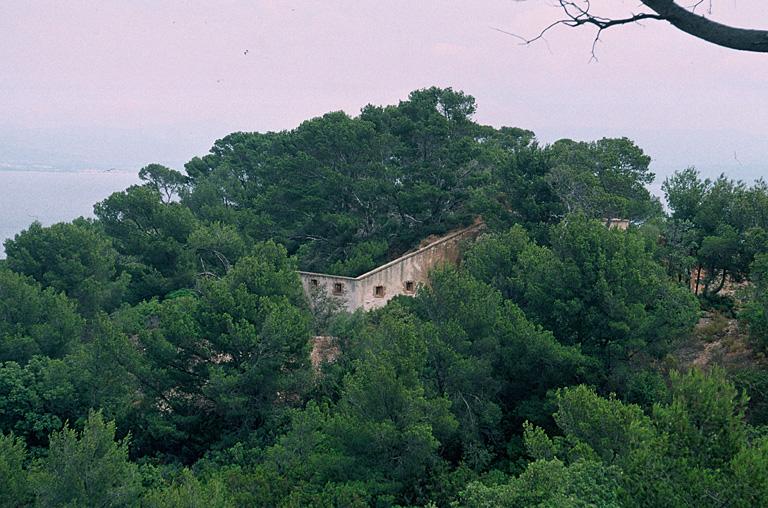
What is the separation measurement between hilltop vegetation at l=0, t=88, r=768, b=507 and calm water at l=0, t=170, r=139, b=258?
8989mm

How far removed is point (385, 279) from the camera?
24875mm

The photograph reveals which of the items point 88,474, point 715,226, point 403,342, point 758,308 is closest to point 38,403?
point 88,474

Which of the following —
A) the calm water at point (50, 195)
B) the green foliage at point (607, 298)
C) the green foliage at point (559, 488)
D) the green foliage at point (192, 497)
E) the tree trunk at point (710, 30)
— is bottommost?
the green foliage at point (192, 497)

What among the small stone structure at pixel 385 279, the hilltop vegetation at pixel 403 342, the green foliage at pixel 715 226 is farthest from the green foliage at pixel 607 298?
the small stone structure at pixel 385 279

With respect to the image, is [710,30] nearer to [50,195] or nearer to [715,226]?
[715,226]

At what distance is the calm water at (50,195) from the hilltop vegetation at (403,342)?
8989mm

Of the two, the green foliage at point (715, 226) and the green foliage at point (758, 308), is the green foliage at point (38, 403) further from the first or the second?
the green foliage at point (715, 226)

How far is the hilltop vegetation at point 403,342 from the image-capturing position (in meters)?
11.4

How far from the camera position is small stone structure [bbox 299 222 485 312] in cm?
2427

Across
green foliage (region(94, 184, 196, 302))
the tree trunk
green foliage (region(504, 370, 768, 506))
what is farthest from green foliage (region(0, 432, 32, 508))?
the tree trunk

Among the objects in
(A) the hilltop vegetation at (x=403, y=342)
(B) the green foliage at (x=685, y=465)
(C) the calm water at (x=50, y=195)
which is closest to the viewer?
(B) the green foliage at (x=685, y=465)

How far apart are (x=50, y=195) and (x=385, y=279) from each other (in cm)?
8784

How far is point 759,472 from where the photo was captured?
22.5 feet

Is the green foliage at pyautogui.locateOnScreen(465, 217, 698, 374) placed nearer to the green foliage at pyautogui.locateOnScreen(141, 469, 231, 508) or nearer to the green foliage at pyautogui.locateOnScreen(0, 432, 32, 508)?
the green foliage at pyautogui.locateOnScreen(141, 469, 231, 508)
